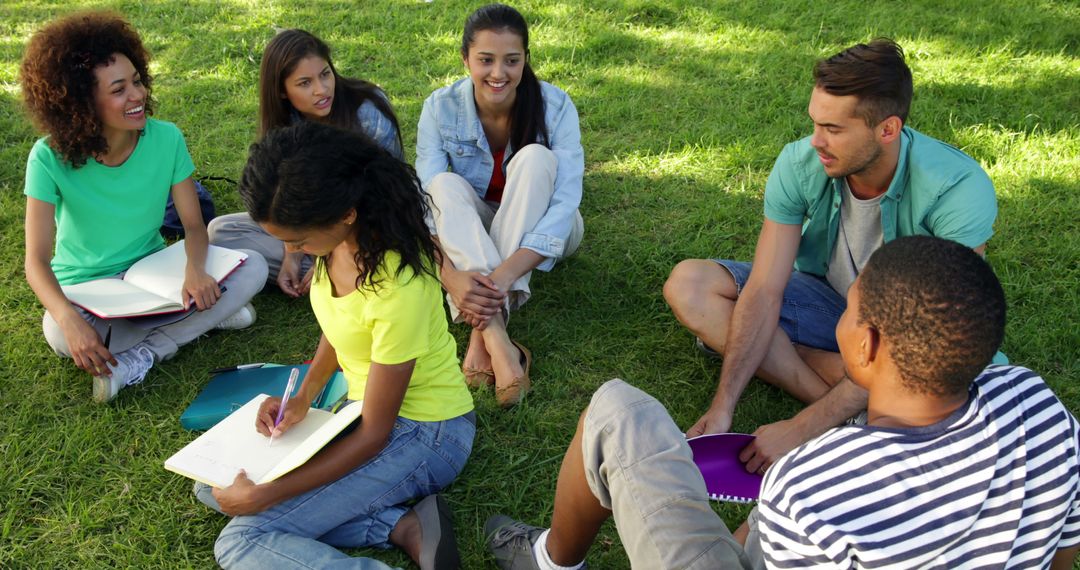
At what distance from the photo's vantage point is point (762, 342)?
2.85m

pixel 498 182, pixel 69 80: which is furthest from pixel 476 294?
pixel 69 80

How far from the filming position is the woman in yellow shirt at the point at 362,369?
82.5 inches

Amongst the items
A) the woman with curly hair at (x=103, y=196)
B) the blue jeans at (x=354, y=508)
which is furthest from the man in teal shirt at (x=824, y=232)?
the woman with curly hair at (x=103, y=196)

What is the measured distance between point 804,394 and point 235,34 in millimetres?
4557

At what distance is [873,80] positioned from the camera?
8.22ft

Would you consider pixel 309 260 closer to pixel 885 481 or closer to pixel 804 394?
pixel 804 394

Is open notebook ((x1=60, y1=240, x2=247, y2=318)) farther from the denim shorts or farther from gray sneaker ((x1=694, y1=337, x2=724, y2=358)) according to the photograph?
the denim shorts

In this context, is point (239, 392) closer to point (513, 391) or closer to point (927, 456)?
point (513, 391)

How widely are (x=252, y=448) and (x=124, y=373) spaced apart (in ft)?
2.91

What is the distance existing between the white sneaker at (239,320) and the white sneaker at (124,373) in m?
0.33

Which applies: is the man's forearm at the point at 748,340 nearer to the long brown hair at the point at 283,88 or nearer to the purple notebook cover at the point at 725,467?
the purple notebook cover at the point at 725,467

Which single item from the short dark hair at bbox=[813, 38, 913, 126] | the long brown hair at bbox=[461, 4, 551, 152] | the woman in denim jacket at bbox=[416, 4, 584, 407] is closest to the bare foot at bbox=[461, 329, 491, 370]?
the woman in denim jacket at bbox=[416, 4, 584, 407]

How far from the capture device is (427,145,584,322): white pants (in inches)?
126

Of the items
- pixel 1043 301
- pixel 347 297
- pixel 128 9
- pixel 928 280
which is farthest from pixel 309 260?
pixel 128 9
